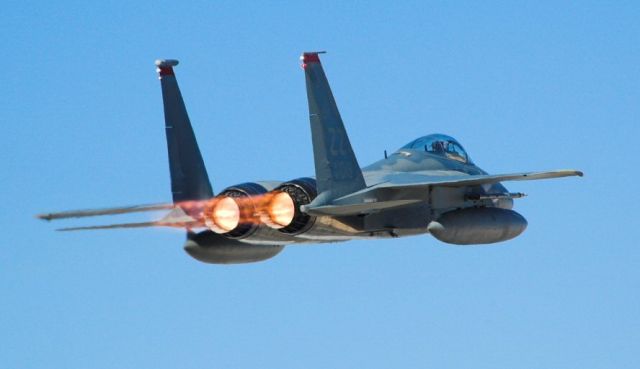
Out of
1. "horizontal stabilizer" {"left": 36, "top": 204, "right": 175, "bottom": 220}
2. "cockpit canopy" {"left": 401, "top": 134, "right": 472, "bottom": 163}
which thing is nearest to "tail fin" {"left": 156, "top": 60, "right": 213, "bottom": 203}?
"horizontal stabilizer" {"left": 36, "top": 204, "right": 175, "bottom": 220}

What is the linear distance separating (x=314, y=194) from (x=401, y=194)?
2.13m

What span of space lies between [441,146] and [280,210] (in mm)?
5701

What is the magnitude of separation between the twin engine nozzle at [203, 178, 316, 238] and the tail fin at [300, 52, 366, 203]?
0.85m

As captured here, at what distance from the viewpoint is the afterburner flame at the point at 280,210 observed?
34.6m

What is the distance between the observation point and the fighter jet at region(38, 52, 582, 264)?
34.0m

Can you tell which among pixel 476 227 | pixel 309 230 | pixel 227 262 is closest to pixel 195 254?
pixel 227 262

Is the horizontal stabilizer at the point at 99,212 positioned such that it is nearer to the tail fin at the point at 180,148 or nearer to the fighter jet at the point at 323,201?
the fighter jet at the point at 323,201

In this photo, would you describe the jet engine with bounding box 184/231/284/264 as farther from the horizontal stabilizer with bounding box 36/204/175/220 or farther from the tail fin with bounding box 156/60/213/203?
the horizontal stabilizer with bounding box 36/204/175/220

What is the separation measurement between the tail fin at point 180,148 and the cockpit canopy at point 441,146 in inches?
217

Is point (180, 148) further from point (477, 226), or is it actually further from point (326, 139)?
point (477, 226)

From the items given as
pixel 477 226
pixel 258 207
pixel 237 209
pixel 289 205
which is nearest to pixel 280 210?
pixel 289 205

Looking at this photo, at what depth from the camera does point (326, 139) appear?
112 feet

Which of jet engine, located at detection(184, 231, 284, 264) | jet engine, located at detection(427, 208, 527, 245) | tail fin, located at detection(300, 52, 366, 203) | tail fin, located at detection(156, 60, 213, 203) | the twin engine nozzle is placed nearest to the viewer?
tail fin, located at detection(300, 52, 366, 203)

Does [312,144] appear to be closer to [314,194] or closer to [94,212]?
[314,194]
